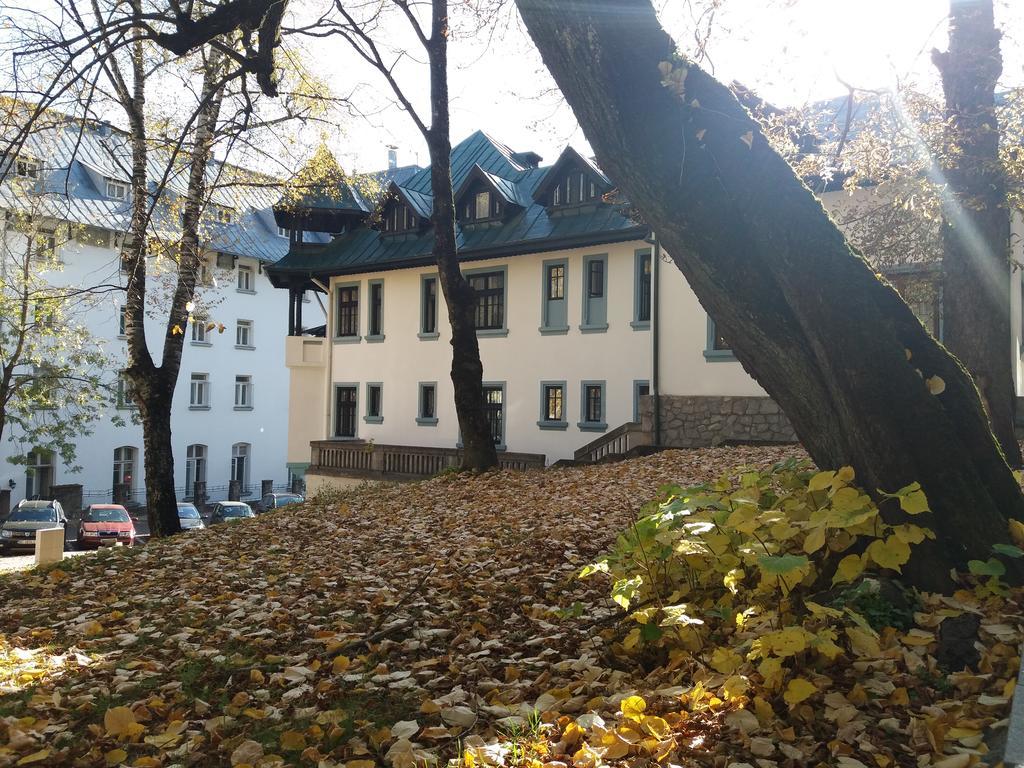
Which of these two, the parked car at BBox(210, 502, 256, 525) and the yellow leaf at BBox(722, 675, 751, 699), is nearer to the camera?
the yellow leaf at BBox(722, 675, 751, 699)

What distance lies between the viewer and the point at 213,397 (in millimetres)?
44406

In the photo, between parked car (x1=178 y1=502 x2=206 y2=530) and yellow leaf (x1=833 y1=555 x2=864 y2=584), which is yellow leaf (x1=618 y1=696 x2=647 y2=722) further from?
parked car (x1=178 y1=502 x2=206 y2=530)

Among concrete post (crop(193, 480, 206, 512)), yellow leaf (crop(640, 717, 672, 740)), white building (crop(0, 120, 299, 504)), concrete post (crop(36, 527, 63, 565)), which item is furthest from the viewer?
concrete post (crop(193, 480, 206, 512))

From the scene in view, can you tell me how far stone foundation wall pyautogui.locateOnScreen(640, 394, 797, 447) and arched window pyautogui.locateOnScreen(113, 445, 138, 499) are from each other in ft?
93.9

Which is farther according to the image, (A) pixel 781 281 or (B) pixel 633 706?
(A) pixel 781 281

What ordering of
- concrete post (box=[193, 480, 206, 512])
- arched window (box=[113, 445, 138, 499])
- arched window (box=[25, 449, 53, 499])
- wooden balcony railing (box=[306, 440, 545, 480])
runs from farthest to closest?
concrete post (box=[193, 480, 206, 512]), arched window (box=[113, 445, 138, 499]), arched window (box=[25, 449, 53, 499]), wooden balcony railing (box=[306, 440, 545, 480])

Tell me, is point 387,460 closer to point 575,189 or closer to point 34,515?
point 575,189

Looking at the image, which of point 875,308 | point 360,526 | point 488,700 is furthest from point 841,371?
point 360,526

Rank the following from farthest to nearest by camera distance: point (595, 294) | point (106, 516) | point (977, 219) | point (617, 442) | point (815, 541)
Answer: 1. point (106, 516)
2. point (595, 294)
3. point (617, 442)
4. point (977, 219)
5. point (815, 541)

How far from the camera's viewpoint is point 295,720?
392 centimetres

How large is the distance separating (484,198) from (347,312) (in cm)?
657

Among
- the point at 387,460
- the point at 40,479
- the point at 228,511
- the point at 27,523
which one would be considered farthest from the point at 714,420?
the point at 40,479

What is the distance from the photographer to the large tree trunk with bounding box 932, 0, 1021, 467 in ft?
33.2

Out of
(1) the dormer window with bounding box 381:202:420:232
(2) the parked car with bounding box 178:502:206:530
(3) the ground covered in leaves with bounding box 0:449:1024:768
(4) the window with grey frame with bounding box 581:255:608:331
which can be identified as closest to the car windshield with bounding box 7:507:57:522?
(2) the parked car with bounding box 178:502:206:530
